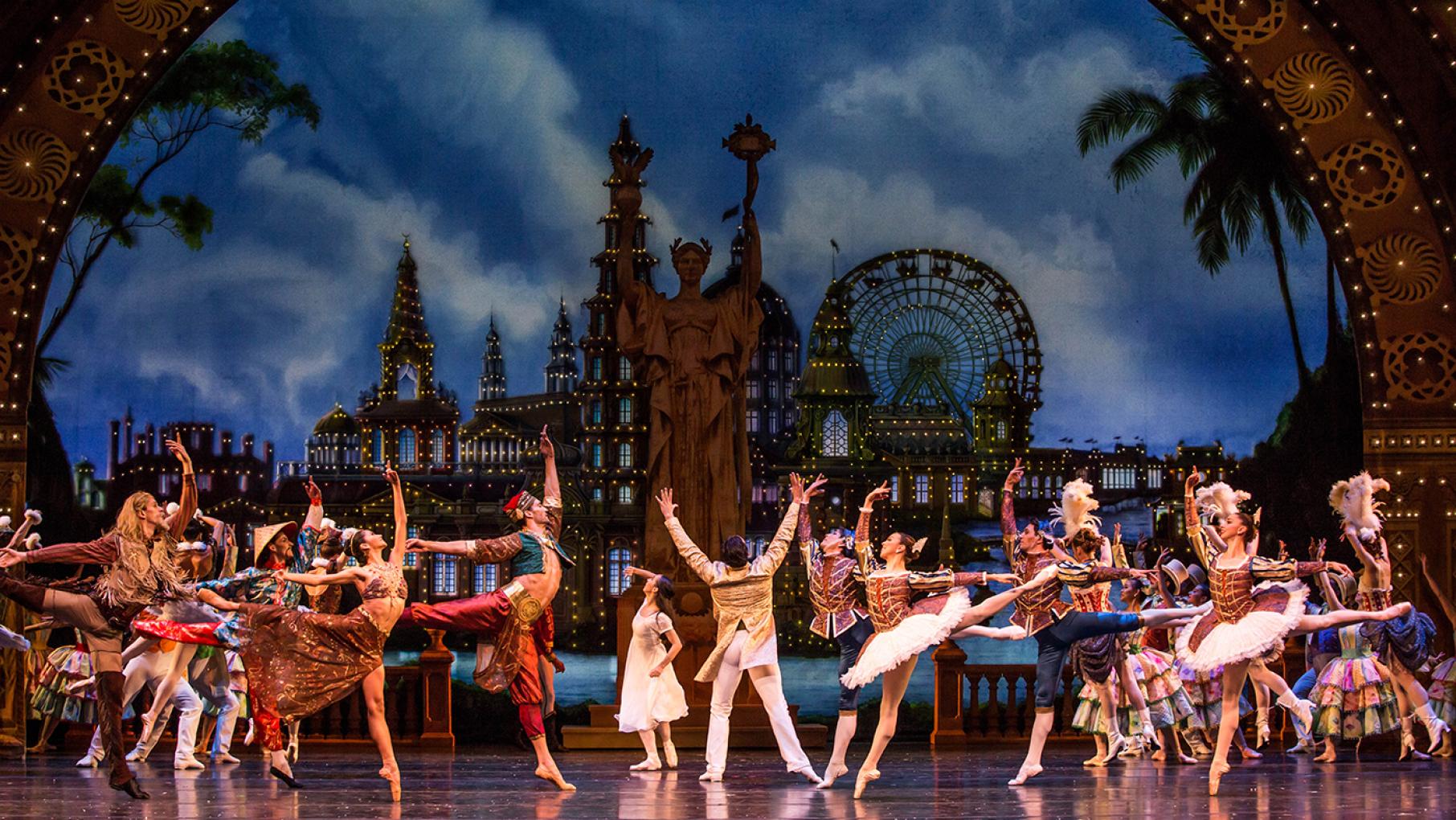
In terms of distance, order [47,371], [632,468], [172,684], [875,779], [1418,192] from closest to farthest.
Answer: [875,779], [172,684], [1418,192], [47,371], [632,468]

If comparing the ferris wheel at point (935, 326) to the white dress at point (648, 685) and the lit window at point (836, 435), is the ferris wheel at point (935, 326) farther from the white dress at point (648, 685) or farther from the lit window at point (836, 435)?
the white dress at point (648, 685)

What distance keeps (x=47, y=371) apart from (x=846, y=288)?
268 inches

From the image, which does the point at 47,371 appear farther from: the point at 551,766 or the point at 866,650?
the point at 866,650

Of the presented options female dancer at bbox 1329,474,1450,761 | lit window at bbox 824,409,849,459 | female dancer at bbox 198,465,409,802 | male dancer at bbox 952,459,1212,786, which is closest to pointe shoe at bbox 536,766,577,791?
female dancer at bbox 198,465,409,802

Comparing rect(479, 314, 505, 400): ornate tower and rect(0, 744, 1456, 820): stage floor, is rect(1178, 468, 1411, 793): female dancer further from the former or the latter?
rect(479, 314, 505, 400): ornate tower

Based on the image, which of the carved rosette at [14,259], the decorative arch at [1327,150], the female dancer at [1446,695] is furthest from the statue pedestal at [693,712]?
the carved rosette at [14,259]

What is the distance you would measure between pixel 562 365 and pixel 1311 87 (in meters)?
6.64

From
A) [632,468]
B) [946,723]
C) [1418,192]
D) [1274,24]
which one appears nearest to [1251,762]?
[946,723]

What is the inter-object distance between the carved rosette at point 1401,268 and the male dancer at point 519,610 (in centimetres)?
661

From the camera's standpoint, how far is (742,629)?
1105 cm

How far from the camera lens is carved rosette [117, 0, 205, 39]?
13727mm

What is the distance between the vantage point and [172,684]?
1173 cm

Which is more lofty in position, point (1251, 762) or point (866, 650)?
point (866, 650)

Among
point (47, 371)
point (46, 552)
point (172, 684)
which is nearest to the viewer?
point (46, 552)
